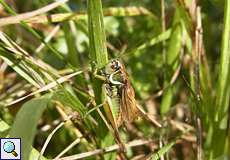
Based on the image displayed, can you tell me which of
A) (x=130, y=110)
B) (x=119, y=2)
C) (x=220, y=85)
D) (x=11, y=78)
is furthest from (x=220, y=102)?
(x=11, y=78)

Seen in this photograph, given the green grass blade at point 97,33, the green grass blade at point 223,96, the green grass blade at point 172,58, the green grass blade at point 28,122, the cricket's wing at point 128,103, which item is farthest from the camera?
the green grass blade at point 172,58

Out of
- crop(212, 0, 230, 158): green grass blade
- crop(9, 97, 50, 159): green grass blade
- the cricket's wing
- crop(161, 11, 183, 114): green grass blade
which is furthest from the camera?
crop(161, 11, 183, 114): green grass blade

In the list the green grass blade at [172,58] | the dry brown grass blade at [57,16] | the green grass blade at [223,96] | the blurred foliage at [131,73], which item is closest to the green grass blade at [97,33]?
the blurred foliage at [131,73]

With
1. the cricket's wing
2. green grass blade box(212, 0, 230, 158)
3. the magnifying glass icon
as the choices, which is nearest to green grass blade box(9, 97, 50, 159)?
the magnifying glass icon

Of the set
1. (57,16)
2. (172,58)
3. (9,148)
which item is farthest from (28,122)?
(172,58)

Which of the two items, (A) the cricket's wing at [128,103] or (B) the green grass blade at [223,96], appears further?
(B) the green grass blade at [223,96]

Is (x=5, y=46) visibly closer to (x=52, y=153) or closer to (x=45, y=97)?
(x=45, y=97)

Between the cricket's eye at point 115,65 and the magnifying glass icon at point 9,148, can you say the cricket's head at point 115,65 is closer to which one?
the cricket's eye at point 115,65

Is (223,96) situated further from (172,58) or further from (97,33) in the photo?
(97,33)

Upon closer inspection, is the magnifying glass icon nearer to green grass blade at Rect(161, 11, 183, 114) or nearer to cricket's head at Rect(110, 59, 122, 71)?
cricket's head at Rect(110, 59, 122, 71)
